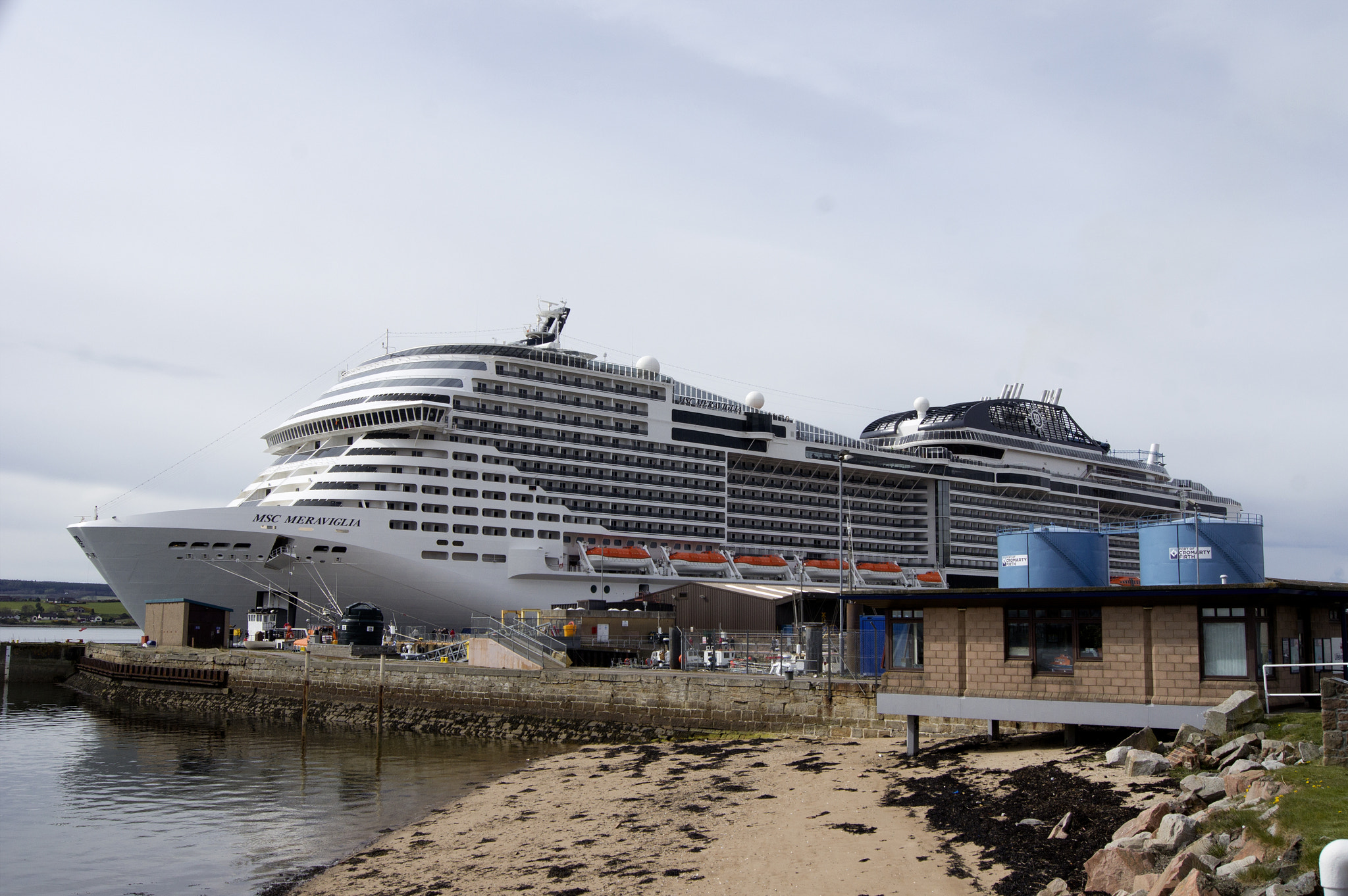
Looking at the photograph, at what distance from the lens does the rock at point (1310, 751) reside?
1355 centimetres

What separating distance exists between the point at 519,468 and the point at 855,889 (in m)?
47.9

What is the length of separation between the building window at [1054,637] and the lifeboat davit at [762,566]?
157ft

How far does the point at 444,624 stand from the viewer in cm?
5566

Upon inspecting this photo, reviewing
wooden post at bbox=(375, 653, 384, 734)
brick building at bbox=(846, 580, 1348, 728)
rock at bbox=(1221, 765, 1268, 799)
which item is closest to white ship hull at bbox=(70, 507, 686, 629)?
wooden post at bbox=(375, 653, 384, 734)

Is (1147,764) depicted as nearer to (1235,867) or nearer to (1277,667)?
(1277,667)

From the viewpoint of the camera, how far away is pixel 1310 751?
44.7 ft

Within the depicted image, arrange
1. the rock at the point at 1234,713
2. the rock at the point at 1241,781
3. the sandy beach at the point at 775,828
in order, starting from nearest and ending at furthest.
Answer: the rock at the point at 1241,781, the sandy beach at the point at 775,828, the rock at the point at 1234,713

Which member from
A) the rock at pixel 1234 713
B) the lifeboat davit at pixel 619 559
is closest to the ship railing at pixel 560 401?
the lifeboat davit at pixel 619 559

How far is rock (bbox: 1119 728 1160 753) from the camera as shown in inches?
695

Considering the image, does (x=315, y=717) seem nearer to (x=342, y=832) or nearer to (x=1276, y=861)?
(x=342, y=832)

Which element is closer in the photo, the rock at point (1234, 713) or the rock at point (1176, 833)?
the rock at point (1176, 833)

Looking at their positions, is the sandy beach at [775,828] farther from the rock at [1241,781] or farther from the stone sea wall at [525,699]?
the stone sea wall at [525,699]

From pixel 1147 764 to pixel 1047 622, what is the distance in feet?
14.4

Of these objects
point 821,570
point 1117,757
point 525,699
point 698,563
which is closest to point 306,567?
point 525,699
